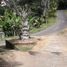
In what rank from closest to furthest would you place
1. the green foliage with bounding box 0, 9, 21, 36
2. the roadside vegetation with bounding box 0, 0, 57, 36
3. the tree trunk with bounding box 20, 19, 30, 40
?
the tree trunk with bounding box 20, 19, 30, 40
the green foliage with bounding box 0, 9, 21, 36
the roadside vegetation with bounding box 0, 0, 57, 36

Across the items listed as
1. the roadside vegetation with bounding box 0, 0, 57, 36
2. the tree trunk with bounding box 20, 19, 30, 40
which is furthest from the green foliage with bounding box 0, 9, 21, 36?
the tree trunk with bounding box 20, 19, 30, 40

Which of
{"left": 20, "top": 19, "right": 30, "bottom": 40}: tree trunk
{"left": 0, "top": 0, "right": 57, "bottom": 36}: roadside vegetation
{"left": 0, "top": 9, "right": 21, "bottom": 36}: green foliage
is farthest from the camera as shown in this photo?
{"left": 0, "top": 0, "right": 57, "bottom": 36}: roadside vegetation

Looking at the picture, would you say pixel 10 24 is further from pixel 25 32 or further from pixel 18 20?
pixel 25 32

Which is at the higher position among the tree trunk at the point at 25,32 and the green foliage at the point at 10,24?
the tree trunk at the point at 25,32

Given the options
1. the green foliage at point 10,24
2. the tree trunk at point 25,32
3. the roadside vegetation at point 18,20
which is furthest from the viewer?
the roadside vegetation at point 18,20

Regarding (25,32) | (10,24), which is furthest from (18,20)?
(25,32)

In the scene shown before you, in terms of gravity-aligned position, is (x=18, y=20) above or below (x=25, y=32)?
Result: below

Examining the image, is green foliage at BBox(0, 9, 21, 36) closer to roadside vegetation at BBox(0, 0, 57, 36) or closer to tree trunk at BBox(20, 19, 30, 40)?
roadside vegetation at BBox(0, 0, 57, 36)

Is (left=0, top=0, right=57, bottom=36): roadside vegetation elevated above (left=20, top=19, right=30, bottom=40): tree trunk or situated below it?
below

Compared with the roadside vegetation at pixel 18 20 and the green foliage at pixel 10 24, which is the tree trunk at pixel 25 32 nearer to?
the roadside vegetation at pixel 18 20

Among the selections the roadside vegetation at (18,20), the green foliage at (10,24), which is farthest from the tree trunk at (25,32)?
the green foliage at (10,24)

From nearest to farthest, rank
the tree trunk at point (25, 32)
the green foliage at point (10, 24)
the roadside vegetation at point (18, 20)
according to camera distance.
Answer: the tree trunk at point (25, 32) < the green foliage at point (10, 24) < the roadside vegetation at point (18, 20)

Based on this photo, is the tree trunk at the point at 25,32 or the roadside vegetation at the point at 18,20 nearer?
the tree trunk at the point at 25,32

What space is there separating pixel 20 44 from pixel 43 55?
5235 mm
